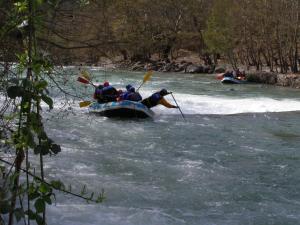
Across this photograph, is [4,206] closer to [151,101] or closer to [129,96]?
[129,96]

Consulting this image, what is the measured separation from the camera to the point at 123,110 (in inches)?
521

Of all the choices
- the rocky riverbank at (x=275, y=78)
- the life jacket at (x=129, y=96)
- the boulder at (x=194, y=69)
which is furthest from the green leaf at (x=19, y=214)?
the boulder at (x=194, y=69)

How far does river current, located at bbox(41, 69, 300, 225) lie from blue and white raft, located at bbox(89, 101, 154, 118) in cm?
30

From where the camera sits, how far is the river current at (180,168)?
5.86 metres

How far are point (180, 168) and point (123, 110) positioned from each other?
5.55 meters

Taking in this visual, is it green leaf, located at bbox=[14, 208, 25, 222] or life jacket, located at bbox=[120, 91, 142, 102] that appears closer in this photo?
green leaf, located at bbox=[14, 208, 25, 222]

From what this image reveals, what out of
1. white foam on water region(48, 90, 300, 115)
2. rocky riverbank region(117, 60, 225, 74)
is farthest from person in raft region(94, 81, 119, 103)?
rocky riverbank region(117, 60, 225, 74)

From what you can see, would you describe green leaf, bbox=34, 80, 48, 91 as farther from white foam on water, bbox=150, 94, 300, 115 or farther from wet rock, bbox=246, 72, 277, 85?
wet rock, bbox=246, 72, 277, 85

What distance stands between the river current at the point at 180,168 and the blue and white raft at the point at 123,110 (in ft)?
1.00

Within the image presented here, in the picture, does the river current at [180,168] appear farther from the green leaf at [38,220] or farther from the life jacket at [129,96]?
the green leaf at [38,220]

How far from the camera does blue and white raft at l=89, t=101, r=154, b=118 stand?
43.3ft

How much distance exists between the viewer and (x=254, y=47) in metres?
32.7

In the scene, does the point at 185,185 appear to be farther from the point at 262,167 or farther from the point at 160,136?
Answer: the point at 160,136

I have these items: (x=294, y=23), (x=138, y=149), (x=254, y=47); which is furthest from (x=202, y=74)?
(x=138, y=149)
